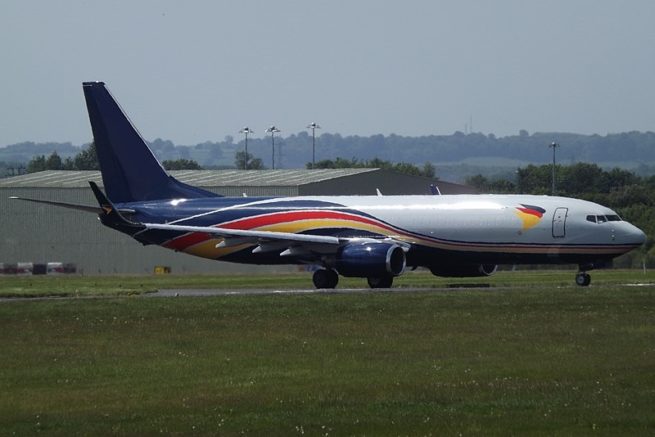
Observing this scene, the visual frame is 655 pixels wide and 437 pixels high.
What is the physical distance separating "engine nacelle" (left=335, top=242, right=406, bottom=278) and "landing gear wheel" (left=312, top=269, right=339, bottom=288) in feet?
5.90

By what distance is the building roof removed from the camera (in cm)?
9706

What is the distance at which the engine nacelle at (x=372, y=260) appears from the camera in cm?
5362

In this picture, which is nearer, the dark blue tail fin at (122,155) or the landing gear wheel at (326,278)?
the landing gear wheel at (326,278)

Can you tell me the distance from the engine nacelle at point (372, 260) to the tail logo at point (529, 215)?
518 cm

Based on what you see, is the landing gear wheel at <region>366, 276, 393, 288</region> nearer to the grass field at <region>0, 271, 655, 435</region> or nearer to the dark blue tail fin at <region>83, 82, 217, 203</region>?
the grass field at <region>0, 271, 655, 435</region>

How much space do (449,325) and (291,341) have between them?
5.35 metres

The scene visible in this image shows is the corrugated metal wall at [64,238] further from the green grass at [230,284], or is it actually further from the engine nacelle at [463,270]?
the engine nacelle at [463,270]

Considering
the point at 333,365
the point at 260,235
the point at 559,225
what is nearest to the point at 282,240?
the point at 260,235

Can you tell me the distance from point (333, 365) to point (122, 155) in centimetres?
3810

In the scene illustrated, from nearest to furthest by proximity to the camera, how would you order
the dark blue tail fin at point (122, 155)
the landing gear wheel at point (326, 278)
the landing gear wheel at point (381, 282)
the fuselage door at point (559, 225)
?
1. the fuselage door at point (559, 225)
2. the landing gear wheel at point (381, 282)
3. the landing gear wheel at point (326, 278)
4. the dark blue tail fin at point (122, 155)

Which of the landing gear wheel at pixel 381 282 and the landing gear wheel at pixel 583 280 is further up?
the landing gear wheel at pixel 583 280

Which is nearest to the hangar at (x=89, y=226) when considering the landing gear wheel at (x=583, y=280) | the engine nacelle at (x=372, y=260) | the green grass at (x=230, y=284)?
the green grass at (x=230, y=284)

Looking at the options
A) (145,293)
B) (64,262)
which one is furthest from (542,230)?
(64,262)

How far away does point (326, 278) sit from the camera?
5681cm
